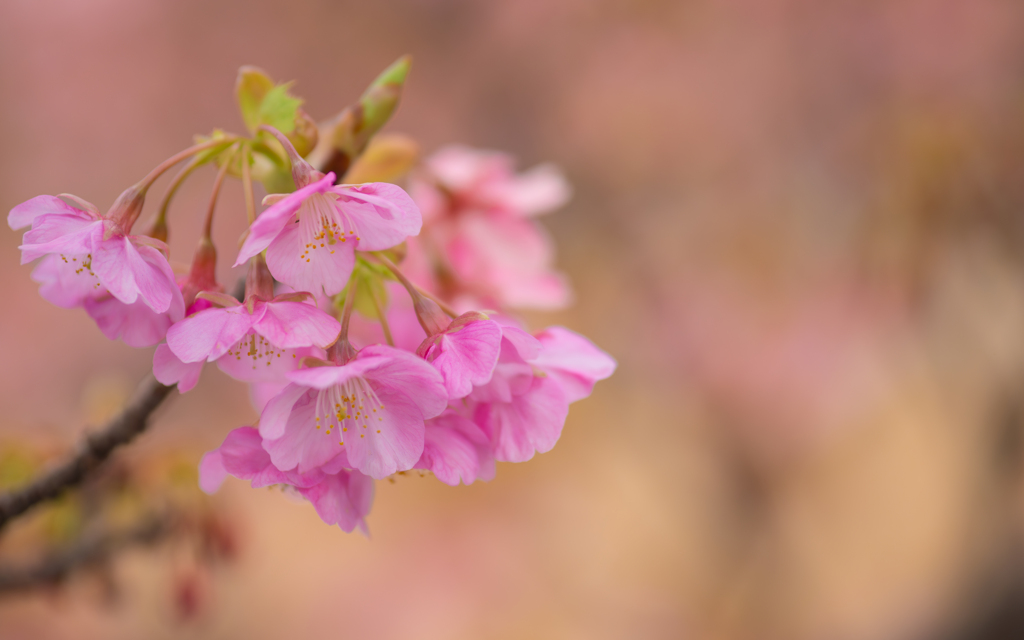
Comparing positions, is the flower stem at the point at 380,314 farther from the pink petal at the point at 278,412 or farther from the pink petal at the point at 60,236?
the pink petal at the point at 60,236

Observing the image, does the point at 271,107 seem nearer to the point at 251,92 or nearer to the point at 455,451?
the point at 251,92

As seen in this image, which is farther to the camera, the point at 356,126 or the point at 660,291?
the point at 660,291

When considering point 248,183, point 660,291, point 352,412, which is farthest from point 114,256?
point 660,291

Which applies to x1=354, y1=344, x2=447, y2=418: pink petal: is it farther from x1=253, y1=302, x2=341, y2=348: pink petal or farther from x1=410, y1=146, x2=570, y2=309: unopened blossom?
x1=410, y1=146, x2=570, y2=309: unopened blossom

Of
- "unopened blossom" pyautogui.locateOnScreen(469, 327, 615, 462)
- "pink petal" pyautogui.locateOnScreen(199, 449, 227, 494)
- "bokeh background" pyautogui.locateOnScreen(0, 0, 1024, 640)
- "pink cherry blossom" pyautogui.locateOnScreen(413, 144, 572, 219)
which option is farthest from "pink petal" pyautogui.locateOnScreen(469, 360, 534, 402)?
"bokeh background" pyautogui.locateOnScreen(0, 0, 1024, 640)

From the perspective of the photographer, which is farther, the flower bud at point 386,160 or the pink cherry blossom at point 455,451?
the flower bud at point 386,160

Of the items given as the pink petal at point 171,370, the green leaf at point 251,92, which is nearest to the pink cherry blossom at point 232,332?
the pink petal at point 171,370

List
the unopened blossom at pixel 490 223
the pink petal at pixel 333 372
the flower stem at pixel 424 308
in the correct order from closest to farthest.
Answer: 1. the pink petal at pixel 333 372
2. the flower stem at pixel 424 308
3. the unopened blossom at pixel 490 223

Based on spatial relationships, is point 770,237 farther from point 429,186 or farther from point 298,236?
point 298,236
